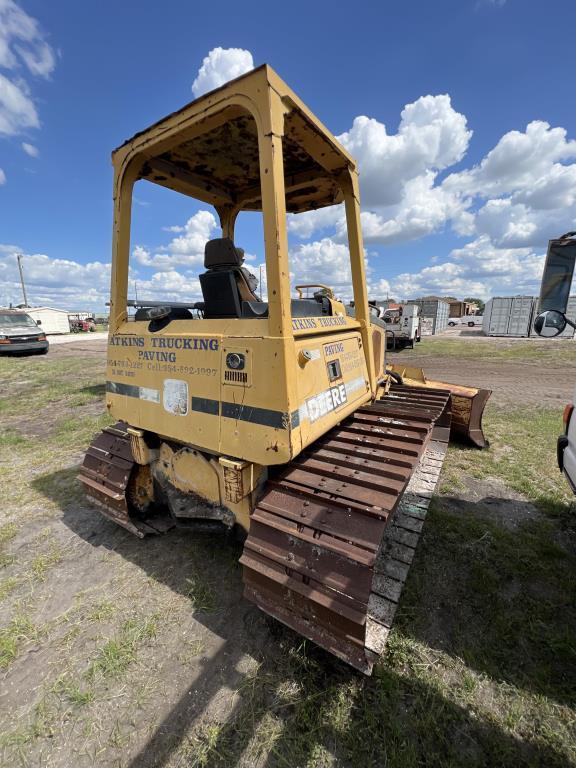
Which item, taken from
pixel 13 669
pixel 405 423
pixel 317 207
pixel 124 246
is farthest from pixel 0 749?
pixel 317 207

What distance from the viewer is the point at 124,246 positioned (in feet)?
9.41

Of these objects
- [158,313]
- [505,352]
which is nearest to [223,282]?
[158,313]

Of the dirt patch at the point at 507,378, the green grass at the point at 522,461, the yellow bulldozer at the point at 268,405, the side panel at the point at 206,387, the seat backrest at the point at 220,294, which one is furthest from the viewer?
the dirt patch at the point at 507,378

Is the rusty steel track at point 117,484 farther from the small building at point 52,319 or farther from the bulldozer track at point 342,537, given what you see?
the small building at point 52,319

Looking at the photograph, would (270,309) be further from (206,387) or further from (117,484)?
(117,484)

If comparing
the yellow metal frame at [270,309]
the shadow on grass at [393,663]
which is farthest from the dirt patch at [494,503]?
the yellow metal frame at [270,309]

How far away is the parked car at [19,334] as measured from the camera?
1549 centimetres

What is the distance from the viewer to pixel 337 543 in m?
1.83

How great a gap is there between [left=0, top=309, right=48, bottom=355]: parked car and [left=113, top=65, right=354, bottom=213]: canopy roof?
16.5 metres

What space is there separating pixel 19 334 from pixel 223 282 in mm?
17556

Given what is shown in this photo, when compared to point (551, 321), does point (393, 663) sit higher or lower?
lower

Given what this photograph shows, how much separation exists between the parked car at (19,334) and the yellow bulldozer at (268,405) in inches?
625

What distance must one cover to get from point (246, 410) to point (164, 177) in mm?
2306

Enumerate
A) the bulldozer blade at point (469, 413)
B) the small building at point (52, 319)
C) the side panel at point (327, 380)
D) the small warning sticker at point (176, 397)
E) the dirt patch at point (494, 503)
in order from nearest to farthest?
the side panel at point (327, 380)
the small warning sticker at point (176, 397)
the dirt patch at point (494, 503)
the bulldozer blade at point (469, 413)
the small building at point (52, 319)
